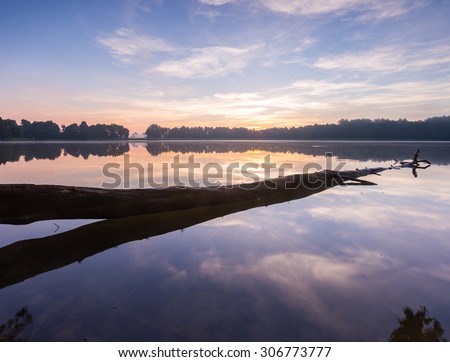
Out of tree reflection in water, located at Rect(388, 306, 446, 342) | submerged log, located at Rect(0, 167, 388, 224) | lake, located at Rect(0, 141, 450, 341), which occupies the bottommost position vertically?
tree reflection in water, located at Rect(388, 306, 446, 342)

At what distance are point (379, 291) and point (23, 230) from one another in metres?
8.24

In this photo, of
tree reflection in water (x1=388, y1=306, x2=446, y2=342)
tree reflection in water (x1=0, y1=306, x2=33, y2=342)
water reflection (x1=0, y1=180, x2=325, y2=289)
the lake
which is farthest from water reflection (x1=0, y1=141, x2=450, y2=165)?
tree reflection in water (x1=388, y1=306, x2=446, y2=342)

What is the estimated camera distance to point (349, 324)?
399cm

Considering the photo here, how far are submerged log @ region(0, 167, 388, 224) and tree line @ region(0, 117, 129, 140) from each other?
5726 inches

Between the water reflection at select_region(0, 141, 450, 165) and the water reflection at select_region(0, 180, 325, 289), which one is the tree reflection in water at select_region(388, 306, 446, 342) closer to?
the water reflection at select_region(0, 180, 325, 289)

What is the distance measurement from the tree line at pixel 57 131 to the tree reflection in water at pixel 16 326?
149 metres

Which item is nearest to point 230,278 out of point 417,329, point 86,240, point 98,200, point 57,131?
point 417,329

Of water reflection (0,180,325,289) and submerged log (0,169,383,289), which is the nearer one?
water reflection (0,180,325,289)

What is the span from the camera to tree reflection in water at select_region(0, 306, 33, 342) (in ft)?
12.0

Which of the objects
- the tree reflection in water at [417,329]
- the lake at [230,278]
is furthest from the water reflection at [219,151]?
the tree reflection in water at [417,329]

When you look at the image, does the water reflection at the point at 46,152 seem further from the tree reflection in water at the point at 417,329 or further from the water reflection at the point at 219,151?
the tree reflection in water at the point at 417,329

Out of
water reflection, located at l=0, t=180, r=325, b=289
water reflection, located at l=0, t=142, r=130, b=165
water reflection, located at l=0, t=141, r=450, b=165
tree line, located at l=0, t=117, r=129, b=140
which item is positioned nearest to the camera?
water reflection, located at l=0, t=180, r=325, b=289
